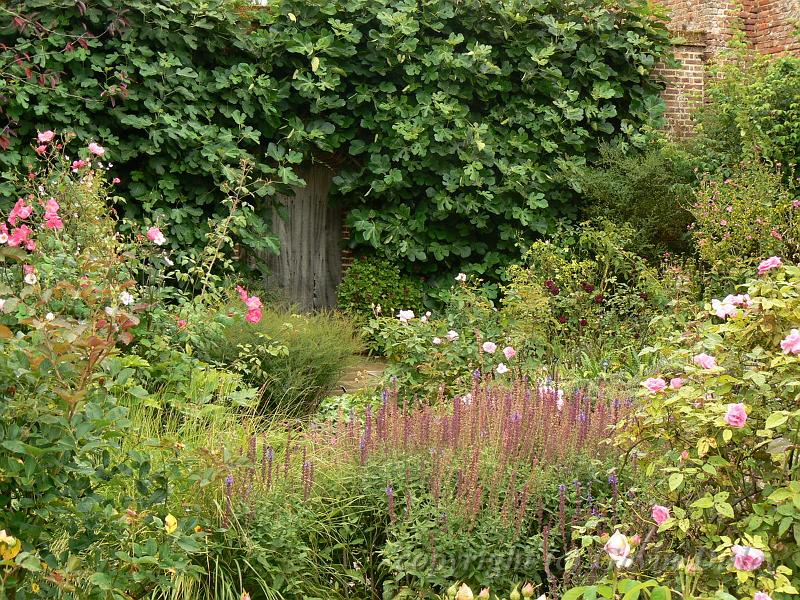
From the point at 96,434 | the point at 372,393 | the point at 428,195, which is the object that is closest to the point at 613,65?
the point at 428,195

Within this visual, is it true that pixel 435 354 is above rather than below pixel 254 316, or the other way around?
below

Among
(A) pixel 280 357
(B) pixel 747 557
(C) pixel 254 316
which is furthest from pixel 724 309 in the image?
(A) pixel 280 357

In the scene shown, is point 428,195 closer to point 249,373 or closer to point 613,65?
point 613,65

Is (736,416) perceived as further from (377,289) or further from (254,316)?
(377,289)

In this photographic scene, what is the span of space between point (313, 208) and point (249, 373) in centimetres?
373

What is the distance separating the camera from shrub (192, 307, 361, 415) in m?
5.69

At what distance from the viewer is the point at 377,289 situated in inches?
340

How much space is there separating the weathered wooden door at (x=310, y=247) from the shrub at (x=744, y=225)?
3544 mm

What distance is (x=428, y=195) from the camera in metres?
8.70

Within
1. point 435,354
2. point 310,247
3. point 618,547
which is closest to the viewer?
point 618,547

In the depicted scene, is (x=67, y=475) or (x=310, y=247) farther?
(x=310, y=247)

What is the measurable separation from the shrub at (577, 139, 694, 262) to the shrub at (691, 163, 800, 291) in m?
0.54

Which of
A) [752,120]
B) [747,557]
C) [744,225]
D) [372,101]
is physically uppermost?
[372,101]

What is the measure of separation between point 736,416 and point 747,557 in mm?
373
